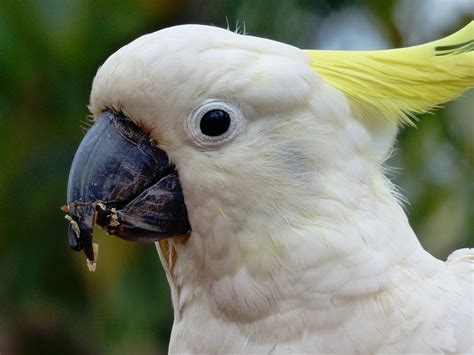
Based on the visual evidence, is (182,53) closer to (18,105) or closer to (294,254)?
(294,254)

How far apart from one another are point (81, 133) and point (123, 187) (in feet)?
9.92

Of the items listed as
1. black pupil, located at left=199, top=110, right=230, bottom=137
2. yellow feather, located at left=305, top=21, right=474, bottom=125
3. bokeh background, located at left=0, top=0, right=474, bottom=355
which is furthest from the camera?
bokeh background, located at left=0, top=0, right=474, bottom=355

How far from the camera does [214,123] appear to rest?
1.61 m

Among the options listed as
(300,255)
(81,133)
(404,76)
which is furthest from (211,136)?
(81,133)

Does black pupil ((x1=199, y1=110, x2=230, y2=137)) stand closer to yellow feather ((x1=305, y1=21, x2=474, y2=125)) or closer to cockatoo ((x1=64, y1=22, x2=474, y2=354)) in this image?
cockatoo ((x1=64, y1=22, x2=474, y2=354))

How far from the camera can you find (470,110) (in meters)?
4.29

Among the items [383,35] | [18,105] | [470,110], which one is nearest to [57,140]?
[18,105]

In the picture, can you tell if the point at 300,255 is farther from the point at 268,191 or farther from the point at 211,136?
the point at 211,136

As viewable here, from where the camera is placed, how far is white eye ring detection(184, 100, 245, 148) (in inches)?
63.6

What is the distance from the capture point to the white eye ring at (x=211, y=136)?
1.61 meters

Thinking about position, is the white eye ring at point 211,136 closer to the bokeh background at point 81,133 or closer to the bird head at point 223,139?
the bird head at point 223,139

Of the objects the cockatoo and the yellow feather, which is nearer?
the cockatoo

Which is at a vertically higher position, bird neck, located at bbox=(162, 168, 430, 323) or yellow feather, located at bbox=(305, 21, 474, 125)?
yellow feather, located at bbox=(305, 21, 474, 125)

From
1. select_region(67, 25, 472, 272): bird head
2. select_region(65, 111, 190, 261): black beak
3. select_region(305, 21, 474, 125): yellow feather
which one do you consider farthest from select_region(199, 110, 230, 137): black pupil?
select_region(305, 21, 474, 125): yellow feather
